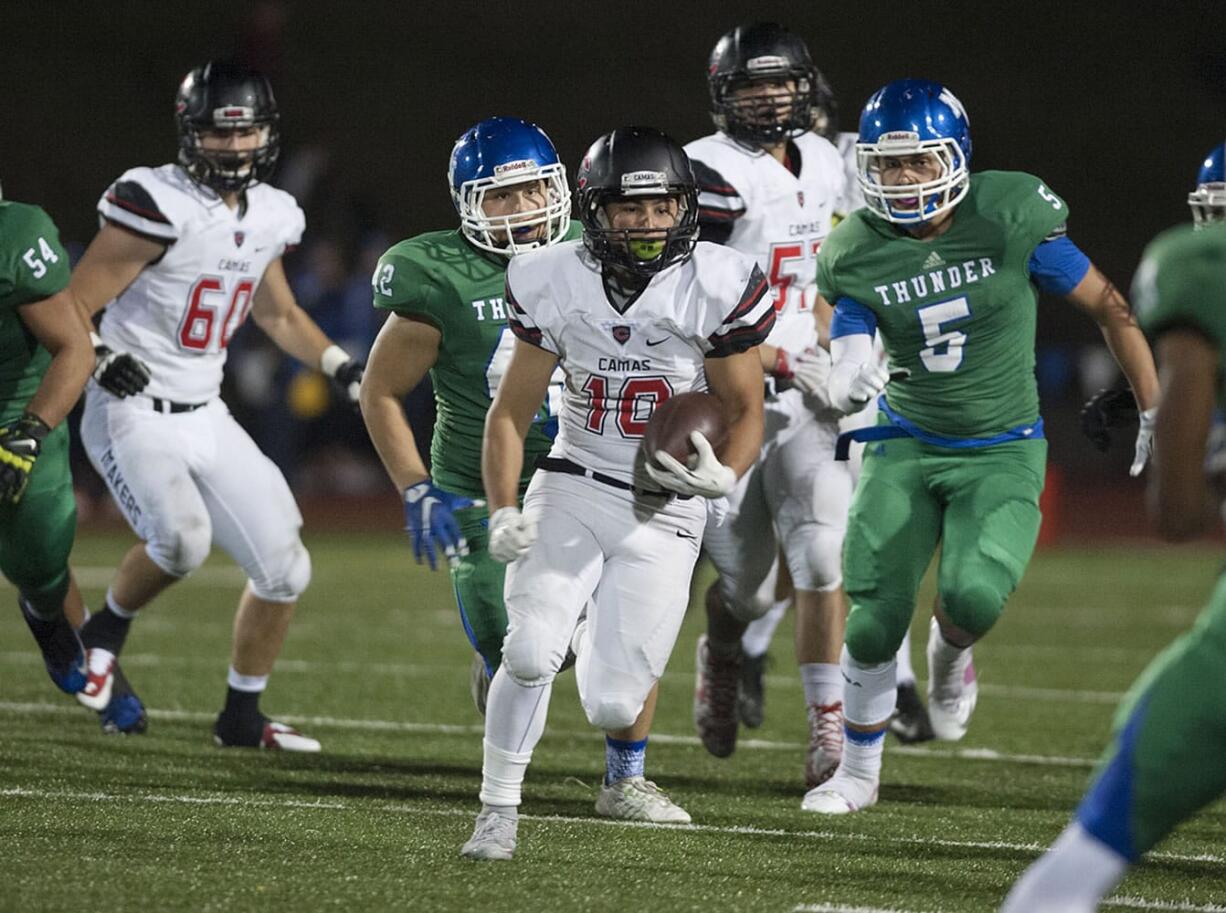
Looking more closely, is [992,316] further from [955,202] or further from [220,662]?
[220,662]

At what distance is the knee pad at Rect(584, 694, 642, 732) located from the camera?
12.0ft

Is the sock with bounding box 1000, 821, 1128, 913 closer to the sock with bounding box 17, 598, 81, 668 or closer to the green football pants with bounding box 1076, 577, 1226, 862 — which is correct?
the green football pants with bounding box 1076, 577, 1226, 862

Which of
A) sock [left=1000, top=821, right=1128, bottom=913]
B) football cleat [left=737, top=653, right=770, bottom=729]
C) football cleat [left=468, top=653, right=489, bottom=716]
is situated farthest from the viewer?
football cleat [left=737, top=653, right=770, bottom=729]

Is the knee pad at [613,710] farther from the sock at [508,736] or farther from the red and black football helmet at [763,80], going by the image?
the red and black football helmet at [763,80]

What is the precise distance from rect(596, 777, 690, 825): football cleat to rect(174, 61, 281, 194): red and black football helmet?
2083 millimetres

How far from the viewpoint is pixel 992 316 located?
431cm

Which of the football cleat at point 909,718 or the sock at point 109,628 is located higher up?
the sock at point 109,628

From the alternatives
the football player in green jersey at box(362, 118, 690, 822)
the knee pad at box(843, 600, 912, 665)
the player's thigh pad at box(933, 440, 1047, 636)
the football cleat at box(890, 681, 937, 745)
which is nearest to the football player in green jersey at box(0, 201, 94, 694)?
the football player in green jersey at box(362, 118, 690, 822)

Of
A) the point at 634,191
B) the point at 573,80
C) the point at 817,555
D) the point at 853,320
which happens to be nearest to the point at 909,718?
the point at 817,555

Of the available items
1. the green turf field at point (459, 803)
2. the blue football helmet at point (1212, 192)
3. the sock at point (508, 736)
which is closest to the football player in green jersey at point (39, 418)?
the green turf field at point (459, 803)

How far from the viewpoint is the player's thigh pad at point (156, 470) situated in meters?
4.97

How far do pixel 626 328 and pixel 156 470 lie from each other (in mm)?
1793

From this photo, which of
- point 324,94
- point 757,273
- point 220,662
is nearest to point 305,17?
point 324,94

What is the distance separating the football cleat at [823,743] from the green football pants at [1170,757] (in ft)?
7.13
